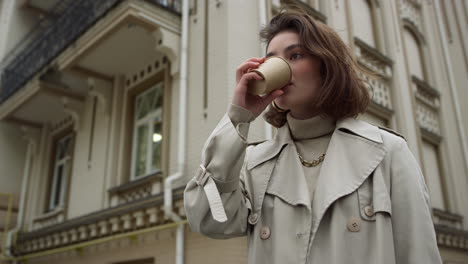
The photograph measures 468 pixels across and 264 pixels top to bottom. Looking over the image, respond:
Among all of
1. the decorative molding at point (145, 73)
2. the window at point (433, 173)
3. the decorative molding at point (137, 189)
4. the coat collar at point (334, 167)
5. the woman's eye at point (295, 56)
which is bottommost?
the coat collar at point (334, 167)

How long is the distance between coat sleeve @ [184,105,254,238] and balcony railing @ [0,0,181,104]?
19.3 feet

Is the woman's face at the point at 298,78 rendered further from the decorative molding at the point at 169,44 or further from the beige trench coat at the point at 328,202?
the decorative molding at the point at 169,44

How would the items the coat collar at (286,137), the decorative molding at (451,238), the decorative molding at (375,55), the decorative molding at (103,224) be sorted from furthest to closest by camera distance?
1. the decorative molding at (375,55)
2. the decorative molding at (451,238)
3. the decorative molding at (103,224)
4. the coat collar at (286,137)

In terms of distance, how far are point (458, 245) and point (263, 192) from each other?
32.6 feet

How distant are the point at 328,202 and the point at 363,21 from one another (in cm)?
999

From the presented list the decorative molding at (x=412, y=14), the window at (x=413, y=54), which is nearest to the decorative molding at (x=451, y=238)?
the window at (x=413, y=54)

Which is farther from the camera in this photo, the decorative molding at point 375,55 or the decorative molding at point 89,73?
the decorative molding at point 375,55

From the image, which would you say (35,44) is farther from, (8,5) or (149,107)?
(149,107)

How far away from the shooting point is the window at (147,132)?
7734 mm

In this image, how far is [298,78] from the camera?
5.08ft

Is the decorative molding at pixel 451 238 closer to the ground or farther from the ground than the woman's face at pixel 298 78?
farther from the ground

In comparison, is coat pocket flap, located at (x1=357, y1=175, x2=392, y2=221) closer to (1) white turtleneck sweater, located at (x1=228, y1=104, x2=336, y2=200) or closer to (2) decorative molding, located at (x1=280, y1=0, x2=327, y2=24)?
(1) white turtleneck sweater, located at (x1=228, y1=104, x2=336, y2=200)

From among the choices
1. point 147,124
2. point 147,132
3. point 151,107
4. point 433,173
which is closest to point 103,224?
point 147,132

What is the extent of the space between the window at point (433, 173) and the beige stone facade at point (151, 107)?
0.06 meters
